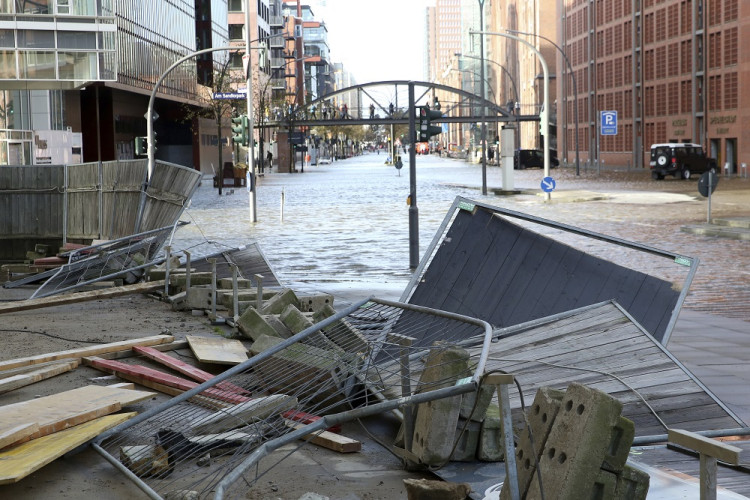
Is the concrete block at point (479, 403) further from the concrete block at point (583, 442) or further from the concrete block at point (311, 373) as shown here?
the concrete block at point (583, 442)

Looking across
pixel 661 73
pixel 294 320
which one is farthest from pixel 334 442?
pixel 661 73

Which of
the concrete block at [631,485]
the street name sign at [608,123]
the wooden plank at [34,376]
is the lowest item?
the wooden plank at [34,376]

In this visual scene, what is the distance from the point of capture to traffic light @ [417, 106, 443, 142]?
73.9 feet

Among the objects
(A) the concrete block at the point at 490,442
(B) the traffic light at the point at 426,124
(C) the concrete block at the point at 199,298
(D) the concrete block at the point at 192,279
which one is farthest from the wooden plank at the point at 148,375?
(B) the traffic light at the point at 426,124

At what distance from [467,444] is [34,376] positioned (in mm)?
4244

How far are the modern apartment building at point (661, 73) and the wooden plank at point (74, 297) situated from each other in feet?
160

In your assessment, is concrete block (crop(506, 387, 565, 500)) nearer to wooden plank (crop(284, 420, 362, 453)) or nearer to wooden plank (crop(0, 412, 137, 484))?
Answer: wooden plank (crop(284, 420, 362, 453))

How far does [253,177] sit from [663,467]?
2653cm

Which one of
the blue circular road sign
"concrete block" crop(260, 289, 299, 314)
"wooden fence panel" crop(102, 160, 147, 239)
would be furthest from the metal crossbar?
the blue circular road sign

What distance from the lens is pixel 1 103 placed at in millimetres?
48062

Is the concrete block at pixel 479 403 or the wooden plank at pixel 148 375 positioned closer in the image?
the concrete block at pixel 479 403

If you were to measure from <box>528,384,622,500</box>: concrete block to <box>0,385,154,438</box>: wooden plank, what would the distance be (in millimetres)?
3484

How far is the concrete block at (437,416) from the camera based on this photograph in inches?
254

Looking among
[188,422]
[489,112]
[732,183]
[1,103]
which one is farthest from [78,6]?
[489,112]
